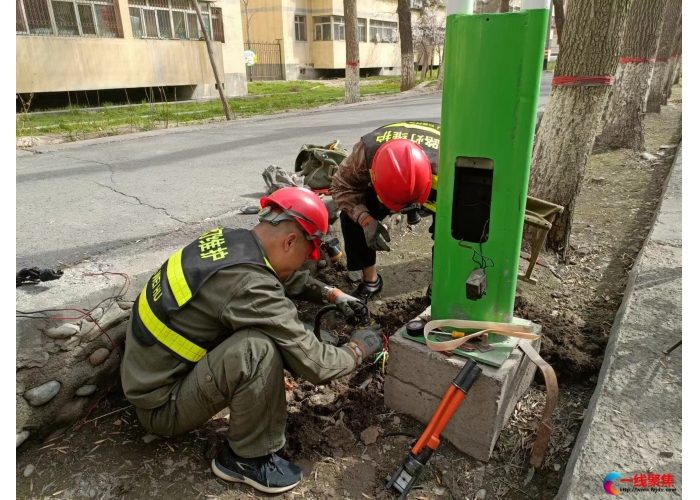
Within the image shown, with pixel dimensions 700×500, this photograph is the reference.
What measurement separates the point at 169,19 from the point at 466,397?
16.2 m

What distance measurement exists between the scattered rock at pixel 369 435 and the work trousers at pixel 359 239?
135 centimetres

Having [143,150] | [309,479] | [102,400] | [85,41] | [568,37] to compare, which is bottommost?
[309,479]

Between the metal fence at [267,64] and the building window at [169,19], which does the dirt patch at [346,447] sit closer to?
the building window at [169,19]

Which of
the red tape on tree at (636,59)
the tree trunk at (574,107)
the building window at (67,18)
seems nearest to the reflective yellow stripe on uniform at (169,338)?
the tree trunk at (574,107)

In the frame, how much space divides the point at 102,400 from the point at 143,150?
17.0 feet

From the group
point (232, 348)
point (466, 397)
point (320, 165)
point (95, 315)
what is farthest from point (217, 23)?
point (466, 397)

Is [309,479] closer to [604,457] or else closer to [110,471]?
[110,471]

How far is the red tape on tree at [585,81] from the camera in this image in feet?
11.6

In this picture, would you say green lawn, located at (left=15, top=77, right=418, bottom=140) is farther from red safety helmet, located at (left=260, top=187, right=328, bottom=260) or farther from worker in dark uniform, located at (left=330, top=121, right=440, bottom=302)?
red safety helmet, located at (left=260, top=187, right=328, bottom=260)

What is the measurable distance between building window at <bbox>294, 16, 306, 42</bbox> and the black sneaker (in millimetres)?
27200

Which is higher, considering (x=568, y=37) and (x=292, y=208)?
(x=568, y=37)

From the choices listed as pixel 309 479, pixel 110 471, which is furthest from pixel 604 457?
pixel 110 471

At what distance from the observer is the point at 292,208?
2.13m

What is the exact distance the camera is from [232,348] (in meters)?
1.87
